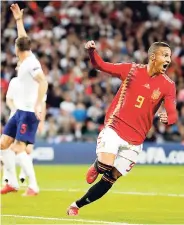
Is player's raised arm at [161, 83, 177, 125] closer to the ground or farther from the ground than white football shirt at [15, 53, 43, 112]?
farther from the ground

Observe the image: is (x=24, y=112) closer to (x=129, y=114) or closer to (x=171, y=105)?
(x=129, y=114)

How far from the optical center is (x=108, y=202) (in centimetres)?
1244

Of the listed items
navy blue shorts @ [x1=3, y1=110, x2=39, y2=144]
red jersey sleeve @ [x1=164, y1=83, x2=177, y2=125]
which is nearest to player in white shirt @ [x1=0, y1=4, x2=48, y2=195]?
navy blue shorts @ [x1=3, y1=110, x2=39, y2=144]

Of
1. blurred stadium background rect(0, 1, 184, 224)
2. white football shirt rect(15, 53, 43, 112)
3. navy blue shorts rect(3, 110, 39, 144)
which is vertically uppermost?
white football shirt rect(15, 53, 43, 112)

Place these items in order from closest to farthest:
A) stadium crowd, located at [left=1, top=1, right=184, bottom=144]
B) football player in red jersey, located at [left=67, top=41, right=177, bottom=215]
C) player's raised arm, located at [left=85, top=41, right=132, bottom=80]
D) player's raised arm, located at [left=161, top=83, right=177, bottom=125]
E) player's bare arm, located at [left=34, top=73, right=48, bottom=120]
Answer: player's raised arm, located at [left=161, top=83, right=177, bottom=125] → player's raised arm, located at [left=85, top=41, right=132, bottom=80] → football player in red jersey, located at [left=67, top=41, right=177, bottom=215] → player's bare arm, located at [left=34, top=73, right=48, bottom=120] → stadium crowd, located at [left=1, top=1, right=184, bottom=144]

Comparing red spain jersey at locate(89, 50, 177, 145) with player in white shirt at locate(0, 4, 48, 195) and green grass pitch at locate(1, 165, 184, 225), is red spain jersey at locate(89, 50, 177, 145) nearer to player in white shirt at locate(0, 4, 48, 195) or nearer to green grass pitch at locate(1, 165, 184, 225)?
green grass pitch at locate(1, 165, 184, 225)

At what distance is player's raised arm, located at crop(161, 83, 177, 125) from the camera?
31.8ft

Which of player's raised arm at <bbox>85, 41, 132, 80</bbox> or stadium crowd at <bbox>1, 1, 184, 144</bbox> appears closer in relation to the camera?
player's raised arm at <bbox>85, 41, 132, 80</bbox>

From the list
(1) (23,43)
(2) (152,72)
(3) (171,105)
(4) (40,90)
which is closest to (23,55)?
(1) (23,43)

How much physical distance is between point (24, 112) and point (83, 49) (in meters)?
12.9

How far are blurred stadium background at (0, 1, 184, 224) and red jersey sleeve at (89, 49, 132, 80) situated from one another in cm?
188

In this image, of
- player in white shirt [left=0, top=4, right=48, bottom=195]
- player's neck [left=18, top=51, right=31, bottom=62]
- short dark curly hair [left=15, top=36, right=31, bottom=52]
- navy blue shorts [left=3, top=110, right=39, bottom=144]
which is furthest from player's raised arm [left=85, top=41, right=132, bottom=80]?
navy blue shorts [left=3, top=110, right=39, bottom=144]

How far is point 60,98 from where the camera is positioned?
76.4 ft

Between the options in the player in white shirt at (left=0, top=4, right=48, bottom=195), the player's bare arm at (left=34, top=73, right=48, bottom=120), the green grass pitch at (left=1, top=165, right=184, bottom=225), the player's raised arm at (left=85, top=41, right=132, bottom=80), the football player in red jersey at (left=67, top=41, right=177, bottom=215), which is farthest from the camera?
the player in white shirt at (left=0, top=4, right=48, bottom=195)
